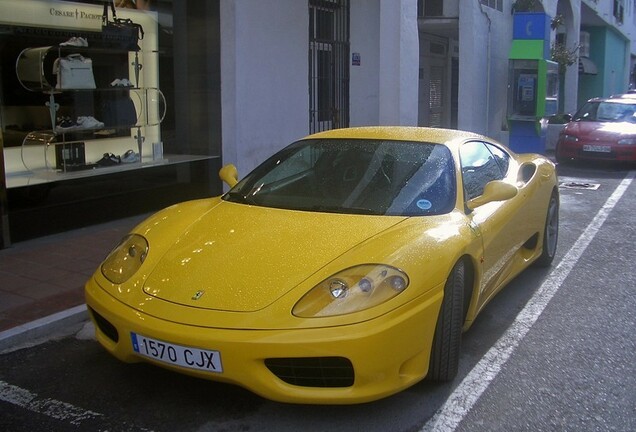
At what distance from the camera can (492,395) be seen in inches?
147

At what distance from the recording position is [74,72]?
7.85 metres

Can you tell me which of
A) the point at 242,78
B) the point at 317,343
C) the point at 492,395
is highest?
the point at 242,78

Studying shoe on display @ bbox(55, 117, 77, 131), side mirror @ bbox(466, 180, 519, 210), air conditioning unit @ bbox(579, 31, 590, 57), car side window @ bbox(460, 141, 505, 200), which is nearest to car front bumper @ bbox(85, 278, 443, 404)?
side mirror @ bbox(466, 180, 519, 210)

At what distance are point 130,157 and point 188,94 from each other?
1244 mm

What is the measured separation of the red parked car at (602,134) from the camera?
44.5 ft

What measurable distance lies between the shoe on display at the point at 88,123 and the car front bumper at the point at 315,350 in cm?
520

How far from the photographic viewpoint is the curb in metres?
4.47

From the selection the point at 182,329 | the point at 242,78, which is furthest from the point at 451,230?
the point at 242,78

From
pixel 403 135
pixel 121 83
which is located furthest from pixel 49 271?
pixel 121 83

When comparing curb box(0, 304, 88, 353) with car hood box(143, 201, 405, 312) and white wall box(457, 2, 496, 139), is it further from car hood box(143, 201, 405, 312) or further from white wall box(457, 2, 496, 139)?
white wall box(457, 2, 496, 139)

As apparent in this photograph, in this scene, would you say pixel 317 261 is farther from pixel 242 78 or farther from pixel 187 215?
pixel 242 78

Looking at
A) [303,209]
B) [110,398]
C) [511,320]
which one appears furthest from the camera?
[511,320]

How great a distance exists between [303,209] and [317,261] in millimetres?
770

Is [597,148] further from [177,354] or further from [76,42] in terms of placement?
[177,354]
